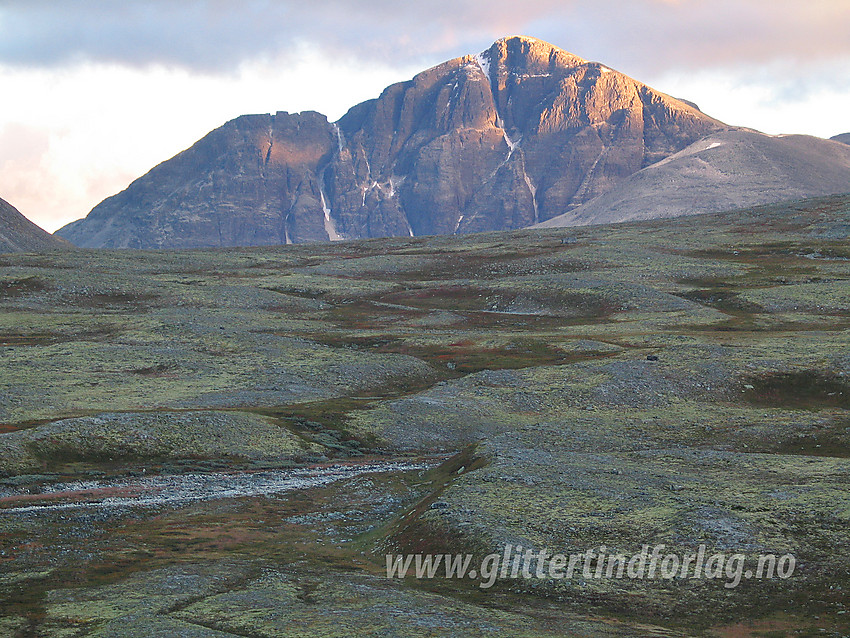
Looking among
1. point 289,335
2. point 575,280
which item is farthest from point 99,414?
point 575,280

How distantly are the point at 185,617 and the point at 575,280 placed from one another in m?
115

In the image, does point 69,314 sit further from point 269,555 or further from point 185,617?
point 185,617

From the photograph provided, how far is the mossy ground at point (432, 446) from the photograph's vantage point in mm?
27078

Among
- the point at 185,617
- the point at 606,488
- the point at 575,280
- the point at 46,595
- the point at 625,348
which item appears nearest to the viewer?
the point at 185,617

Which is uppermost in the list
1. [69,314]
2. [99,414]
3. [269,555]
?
[69,314]

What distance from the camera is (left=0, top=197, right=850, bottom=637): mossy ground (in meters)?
27.1

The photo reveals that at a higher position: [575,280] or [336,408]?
[575,280]

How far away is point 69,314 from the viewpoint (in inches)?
4449

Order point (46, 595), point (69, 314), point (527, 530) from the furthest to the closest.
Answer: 1. point (69, 314)
2. point (527, 530)
3. point (46, 595)

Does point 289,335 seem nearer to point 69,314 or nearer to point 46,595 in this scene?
point 69,314

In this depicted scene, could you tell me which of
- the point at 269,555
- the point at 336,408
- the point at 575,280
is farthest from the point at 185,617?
the point at 575,280

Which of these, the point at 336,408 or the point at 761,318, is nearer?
the point at 336,408

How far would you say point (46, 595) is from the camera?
28.0 metres

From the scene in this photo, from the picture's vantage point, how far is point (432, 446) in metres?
58.6
